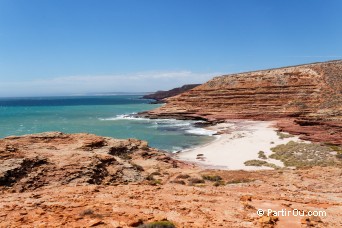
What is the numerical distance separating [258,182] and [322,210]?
6.51 meters

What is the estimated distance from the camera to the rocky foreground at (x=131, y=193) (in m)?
10.3

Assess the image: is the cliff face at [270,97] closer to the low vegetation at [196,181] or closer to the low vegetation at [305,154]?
the low vegetation at [305,154]

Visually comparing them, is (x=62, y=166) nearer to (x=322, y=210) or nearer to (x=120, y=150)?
(x=120, y=150)

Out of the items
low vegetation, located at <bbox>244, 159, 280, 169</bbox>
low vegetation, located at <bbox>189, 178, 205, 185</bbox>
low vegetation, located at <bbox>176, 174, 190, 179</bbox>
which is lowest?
low vegetation, located at <bbox>244, 159, 280, 169</bbox>

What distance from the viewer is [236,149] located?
37562 millimetres

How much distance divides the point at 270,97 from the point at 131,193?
217 feet

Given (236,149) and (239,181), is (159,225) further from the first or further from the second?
(236,149)

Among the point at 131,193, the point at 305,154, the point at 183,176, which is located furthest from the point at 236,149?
the point at 131,193

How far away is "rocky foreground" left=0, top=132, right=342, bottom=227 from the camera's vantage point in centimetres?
1031

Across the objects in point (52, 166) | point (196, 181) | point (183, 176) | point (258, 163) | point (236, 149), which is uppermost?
point (52, 166)

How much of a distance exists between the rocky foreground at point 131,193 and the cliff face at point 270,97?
37.9 m

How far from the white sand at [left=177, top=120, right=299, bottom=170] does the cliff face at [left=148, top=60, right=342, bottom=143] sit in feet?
34.9

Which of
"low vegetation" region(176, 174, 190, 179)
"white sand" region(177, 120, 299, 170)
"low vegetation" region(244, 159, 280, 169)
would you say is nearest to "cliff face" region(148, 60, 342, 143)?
"white sand" region(177, 120, 299, 170)

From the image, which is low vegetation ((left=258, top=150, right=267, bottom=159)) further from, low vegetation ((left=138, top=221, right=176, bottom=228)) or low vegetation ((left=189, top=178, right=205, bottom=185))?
low vegetation ((left=138, top=221, right=176, bottom=228))
